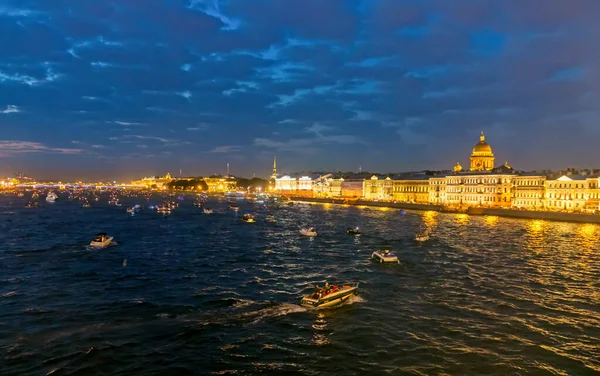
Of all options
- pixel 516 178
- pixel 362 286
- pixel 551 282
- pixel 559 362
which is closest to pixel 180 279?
pixel 362 286

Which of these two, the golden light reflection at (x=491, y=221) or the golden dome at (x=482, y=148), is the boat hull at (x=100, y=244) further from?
the golden dome at (x=482, y=148)

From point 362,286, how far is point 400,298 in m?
3.13

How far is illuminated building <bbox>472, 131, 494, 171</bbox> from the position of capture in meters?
135

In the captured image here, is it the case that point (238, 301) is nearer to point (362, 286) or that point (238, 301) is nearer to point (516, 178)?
point (362, 286)

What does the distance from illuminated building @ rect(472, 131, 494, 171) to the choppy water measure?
9787cm

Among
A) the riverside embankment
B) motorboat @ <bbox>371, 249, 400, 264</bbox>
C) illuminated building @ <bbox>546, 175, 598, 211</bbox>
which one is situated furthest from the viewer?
illuminated building @ <bbox>546, 175, 598, 211</bbox>

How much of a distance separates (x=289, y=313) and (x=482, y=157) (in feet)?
420

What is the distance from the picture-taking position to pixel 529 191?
9912cm

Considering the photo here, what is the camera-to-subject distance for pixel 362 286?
89.4ft

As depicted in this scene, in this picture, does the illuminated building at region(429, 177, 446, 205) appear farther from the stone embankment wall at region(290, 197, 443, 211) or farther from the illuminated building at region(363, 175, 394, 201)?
the illuminated building at region(363, 175, 394, 201)

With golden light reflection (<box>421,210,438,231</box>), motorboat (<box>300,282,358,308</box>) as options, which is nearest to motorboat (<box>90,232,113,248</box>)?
motorboat (<box>300,282,358,308</box>)

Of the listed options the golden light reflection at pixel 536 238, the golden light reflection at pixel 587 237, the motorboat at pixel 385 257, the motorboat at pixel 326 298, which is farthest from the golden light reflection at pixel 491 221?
the motorboat at pixel 326 298

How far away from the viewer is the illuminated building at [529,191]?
96.3 metres

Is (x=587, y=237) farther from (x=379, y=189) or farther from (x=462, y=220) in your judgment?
(x=379, y=189)
